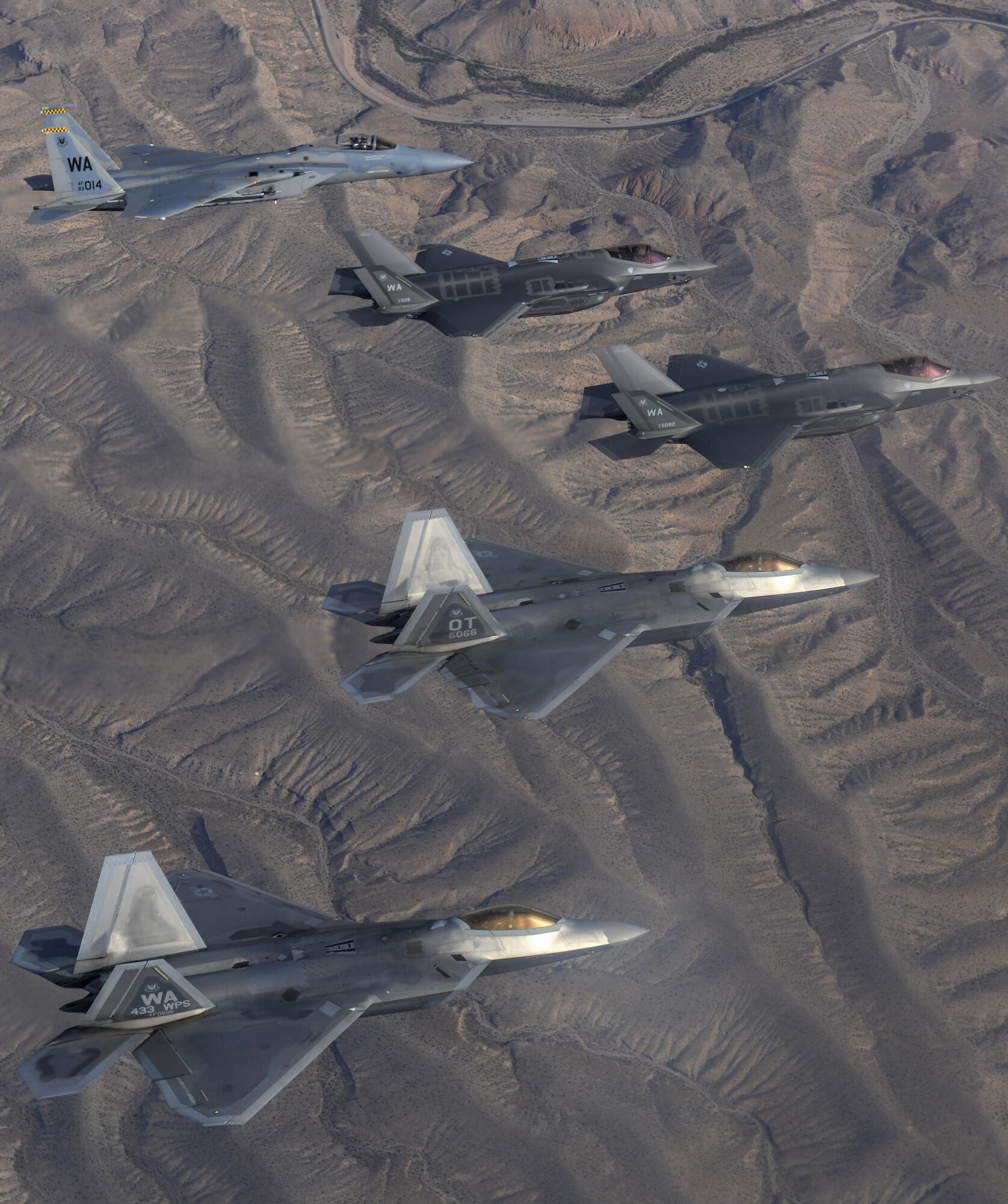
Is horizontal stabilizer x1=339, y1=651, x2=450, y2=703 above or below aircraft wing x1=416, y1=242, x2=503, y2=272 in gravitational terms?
below

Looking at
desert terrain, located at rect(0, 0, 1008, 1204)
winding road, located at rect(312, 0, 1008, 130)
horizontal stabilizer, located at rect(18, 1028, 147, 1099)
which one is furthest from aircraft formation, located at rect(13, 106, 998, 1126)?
winding road, located at rect(312, 0, 1008, 130)

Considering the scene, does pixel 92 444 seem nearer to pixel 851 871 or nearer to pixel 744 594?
pixel 744 594

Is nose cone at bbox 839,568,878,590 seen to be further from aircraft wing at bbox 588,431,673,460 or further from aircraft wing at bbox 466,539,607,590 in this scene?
aircraft wing at bbox 466,539,607,590

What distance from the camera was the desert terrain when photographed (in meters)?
70.9

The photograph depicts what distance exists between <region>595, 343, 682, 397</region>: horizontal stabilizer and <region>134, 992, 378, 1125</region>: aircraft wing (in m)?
34.1

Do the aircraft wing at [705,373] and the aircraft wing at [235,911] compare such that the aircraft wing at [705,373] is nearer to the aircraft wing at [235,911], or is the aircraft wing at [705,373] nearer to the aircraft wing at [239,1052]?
the aircraft wing at [235,911]

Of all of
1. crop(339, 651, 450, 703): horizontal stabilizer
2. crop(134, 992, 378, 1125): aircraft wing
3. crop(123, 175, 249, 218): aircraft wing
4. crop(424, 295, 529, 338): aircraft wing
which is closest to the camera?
crop(134, 992, 378, 1125): aircraft wing

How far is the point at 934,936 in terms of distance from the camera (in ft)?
260

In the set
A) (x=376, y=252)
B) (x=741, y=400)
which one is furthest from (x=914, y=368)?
(x=376, y=252)

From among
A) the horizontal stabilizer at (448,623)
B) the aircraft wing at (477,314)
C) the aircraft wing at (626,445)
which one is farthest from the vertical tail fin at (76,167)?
the horizontal stabilizer at (448,623)

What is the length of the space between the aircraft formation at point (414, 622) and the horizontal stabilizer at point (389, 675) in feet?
0.43

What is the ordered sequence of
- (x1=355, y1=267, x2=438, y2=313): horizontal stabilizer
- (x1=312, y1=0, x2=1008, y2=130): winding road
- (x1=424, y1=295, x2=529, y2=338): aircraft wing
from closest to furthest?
(x1=355, y1=267, x2=438, y2=313): horizontal stabilizer → (x1=424, y1=295, x2=529, y2=338): aircraft wing → (x1=312, y1=0, x2=1008, y2=130): winding road

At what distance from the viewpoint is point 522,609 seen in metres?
61.8

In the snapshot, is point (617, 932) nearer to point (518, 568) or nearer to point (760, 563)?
point (518, 568)
